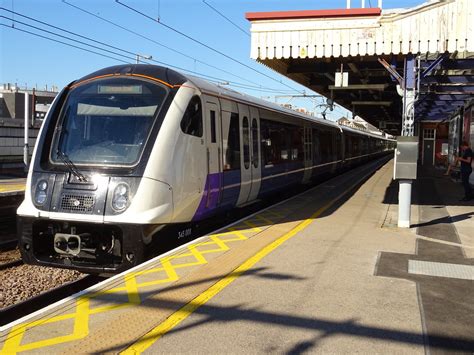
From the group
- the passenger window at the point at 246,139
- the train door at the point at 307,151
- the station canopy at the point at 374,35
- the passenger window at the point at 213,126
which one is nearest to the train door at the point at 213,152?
the passenger window at the point at 213,126

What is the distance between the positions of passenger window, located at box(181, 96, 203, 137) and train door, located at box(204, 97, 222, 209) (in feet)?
0.81

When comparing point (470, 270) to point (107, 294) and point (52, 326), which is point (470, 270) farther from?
point (52, 326)

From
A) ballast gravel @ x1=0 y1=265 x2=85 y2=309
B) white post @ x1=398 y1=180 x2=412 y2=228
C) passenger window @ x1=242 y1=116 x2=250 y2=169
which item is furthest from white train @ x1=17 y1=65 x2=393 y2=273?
white post @ x1=398 y1=180 x2=412 y2=228

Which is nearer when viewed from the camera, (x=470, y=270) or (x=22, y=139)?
(x=470, y=270)

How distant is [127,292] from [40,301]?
217 cm

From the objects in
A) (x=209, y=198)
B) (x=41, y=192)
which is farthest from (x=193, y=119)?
(x=41, y=192)

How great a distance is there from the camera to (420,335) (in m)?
3.83

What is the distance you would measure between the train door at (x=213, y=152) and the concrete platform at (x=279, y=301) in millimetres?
626

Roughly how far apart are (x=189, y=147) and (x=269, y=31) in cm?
499

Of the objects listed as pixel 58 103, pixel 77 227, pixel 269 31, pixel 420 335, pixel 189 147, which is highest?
pixel 269 31

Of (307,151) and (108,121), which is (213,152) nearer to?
(108,121)

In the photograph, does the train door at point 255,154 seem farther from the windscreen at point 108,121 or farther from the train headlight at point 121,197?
the train headlight at point 121,197

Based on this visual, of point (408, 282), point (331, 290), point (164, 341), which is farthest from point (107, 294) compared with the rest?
point (408, 282)

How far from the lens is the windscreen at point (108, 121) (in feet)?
20.9
